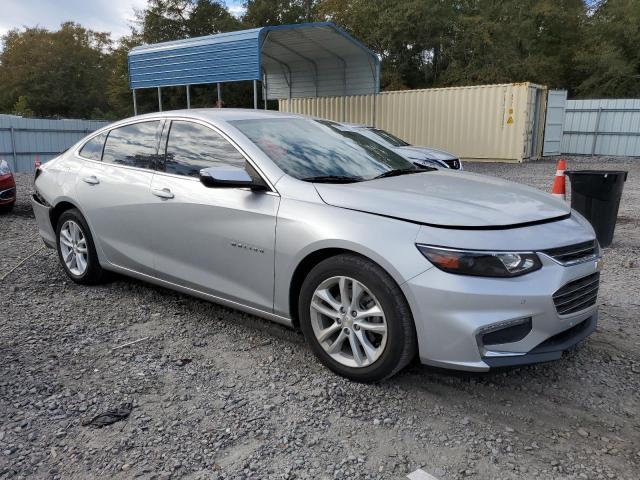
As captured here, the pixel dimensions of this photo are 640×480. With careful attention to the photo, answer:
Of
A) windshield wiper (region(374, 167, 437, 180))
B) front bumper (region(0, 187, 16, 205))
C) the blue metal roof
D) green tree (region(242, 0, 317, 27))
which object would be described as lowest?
front bumper (region(0, 187, 16, 205))

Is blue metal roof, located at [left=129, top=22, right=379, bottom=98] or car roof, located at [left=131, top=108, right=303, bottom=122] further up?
blue metal roof, located at [left=129, top=22, right=379, bottom=98]

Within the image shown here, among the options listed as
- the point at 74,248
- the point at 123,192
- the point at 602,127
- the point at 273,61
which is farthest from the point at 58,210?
the point at 602,127

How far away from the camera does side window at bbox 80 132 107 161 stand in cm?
474

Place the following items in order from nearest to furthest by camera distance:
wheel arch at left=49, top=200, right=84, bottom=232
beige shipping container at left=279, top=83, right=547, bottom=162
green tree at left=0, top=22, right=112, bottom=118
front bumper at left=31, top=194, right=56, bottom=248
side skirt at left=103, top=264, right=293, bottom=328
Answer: side skirt at left=103, top=264, right=293, bottom=328
wheel arch at left=49, top=200, right=84, bottom=232
front bumper at left=31, top=194, right=56, bottom=248
beige shipping container at left=279, top=83, right=547, bottom=162
green tree at left=0, top=22, right=112, bottom=118

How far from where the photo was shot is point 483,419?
284 cm

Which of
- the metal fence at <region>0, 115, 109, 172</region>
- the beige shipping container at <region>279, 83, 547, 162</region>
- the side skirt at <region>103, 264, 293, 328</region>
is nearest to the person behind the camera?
the side skirt at <region>103, 264, 293, 328</region>

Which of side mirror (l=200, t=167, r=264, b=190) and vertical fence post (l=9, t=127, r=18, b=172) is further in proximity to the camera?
Result: vertical fence post (l=9, t=127, r=18, b=172)

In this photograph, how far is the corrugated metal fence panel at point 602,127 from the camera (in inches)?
789

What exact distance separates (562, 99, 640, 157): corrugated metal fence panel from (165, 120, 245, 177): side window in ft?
66.0

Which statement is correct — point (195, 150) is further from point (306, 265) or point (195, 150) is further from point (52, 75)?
point (52, 75)

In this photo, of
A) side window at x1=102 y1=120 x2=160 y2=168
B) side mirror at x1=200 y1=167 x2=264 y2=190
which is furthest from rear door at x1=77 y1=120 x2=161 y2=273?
side mirror at x1=200 y1=167 x2=264 y2=190

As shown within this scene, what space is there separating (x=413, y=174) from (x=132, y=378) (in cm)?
228

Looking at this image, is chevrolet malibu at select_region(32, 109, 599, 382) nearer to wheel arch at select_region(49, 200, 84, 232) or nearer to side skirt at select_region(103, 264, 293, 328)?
side skirt at select_region(103, 264, 293, 328)

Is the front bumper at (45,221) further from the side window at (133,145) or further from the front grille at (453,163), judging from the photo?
the front grille at (453,163)
